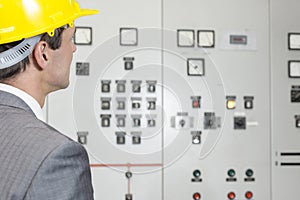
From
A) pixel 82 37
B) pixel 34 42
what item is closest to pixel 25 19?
pixel 34 42

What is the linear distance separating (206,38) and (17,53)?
67.0 inches

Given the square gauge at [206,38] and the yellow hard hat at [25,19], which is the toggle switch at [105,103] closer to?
the square gauge at [206,38]

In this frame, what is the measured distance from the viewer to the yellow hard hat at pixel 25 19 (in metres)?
1.27

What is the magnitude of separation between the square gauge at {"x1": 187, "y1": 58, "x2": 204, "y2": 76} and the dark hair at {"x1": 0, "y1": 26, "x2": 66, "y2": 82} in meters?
1.49

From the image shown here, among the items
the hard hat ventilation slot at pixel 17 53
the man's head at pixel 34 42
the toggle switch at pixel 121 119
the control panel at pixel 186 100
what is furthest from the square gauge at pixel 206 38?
the hard hat ventilation slot at pixel 17 53

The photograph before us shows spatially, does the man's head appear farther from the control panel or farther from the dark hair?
the control panel

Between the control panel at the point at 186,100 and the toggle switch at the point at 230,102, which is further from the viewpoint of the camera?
the toggle switch at the point at 230,102

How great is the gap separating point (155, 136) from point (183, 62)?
416mm

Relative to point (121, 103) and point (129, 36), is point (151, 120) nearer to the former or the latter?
point (121, 103)

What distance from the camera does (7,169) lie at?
1.05 metres

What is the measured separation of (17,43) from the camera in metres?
1.26

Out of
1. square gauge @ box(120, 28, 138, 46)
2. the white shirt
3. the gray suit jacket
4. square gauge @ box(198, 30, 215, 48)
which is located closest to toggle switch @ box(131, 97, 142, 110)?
square gauge @ box(120, 28, 138, 46)

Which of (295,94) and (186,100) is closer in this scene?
(186,100)

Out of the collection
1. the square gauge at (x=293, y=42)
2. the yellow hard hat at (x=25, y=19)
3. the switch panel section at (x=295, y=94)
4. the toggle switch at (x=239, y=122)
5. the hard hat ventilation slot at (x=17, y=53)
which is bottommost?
the toggle switch at (x=239, y=122)
